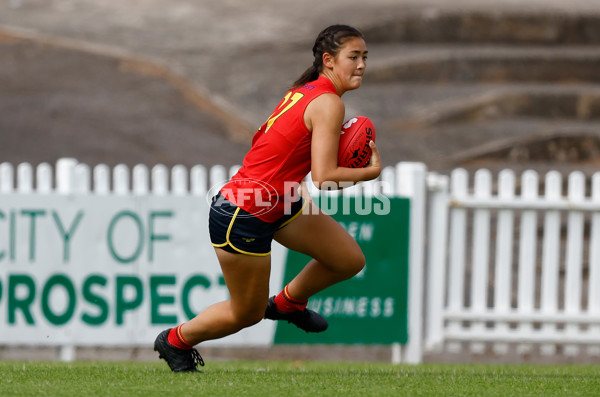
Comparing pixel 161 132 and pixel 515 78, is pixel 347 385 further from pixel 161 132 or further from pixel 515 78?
pixel 515 78

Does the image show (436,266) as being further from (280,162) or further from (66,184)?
(280,162)

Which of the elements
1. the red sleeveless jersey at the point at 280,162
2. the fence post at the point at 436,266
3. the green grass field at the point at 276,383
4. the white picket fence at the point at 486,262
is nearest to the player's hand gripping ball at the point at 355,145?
the red sleeveless jersey at the point at 280,162

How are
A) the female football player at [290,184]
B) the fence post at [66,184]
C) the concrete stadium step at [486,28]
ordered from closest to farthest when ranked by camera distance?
the female football player at [290,184], the fence post at [66,184], the concrete stadium step at [486,28]

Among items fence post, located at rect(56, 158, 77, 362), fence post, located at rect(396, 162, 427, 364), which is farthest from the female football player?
fence post, located at rect(56, 158, 77, 362)

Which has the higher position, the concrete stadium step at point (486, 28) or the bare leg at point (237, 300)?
the concrete stadium step at point (486, 28)

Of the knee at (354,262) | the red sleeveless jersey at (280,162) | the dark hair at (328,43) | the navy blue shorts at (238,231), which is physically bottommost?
the knee at (354,262)

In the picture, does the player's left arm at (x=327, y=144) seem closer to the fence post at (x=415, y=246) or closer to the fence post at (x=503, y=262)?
the fence post at (x=415, y=246)

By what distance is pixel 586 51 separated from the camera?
54.0 feet

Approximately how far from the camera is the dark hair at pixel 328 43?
4.91m

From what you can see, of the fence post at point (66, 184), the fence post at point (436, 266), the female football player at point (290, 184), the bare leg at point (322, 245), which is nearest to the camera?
the female football player at point (290, 184)

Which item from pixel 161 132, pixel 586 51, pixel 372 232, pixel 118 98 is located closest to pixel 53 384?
pixel 372 232

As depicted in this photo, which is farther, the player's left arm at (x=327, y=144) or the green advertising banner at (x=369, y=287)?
the green advertising banner at (x=369, y=287)

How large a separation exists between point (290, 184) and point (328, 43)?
76 centimetres

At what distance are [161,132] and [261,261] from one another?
9063 mm
